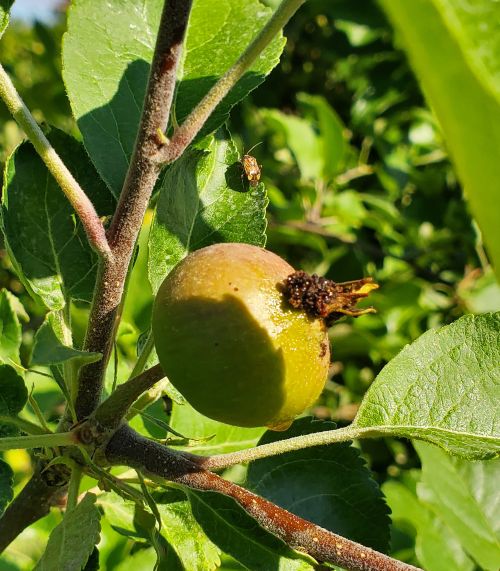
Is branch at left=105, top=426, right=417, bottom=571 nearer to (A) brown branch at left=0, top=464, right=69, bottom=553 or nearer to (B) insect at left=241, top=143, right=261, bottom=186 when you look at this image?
(A) brown branch at left=0, top=464, right=69, bottom=553

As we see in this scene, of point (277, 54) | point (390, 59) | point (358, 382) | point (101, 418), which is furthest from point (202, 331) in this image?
point (390, 59)

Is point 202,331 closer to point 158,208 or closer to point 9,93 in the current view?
point 158,208

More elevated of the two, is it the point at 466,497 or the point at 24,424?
the point at 24,424

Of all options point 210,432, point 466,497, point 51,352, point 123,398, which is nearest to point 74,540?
point 123,398

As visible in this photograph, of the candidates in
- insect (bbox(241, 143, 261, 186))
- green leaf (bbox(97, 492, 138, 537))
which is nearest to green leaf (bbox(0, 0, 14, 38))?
insect (bbox(241, 143, 261, 186))

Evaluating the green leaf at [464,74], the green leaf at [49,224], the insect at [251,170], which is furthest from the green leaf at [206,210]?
the green leaf at [464,74]

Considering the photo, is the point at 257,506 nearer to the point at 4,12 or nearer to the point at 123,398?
the point at 123,398
